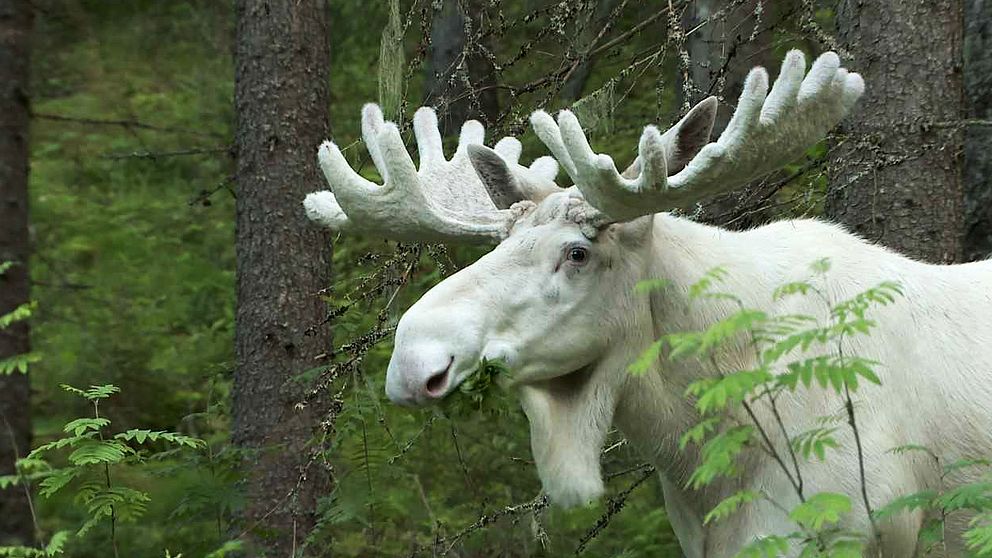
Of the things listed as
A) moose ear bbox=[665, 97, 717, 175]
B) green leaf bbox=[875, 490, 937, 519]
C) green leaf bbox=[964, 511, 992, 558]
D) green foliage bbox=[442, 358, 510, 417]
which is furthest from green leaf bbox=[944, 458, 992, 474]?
green foliage bbox=[442, 358, 510, 417]

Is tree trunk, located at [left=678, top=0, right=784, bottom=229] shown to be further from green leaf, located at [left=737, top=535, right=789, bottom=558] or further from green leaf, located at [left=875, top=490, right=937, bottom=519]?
green leaf, located at [left=737, top=535, right=789, bottom=558]

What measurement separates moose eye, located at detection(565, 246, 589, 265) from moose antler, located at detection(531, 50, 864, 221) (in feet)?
0.55

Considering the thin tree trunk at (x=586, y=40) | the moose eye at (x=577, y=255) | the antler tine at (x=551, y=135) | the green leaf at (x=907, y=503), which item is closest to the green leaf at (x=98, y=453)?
the moose eye at (x=577, y=255)

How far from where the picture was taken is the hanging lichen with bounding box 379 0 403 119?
21.9 ft

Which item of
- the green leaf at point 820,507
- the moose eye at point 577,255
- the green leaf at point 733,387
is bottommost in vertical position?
the green leaf at point 820,507

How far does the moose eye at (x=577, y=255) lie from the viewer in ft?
15.4

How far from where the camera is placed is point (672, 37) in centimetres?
609

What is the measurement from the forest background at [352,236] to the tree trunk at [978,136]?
0.02 meters

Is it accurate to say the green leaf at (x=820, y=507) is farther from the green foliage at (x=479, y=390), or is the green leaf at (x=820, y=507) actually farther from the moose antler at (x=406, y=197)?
the moose antler at (x=406, y=197)

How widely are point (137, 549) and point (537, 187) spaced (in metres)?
6.71

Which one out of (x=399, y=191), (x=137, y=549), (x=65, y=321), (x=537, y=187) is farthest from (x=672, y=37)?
(x=65, y=321)

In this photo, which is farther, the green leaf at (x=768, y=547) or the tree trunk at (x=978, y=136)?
the tree trunk at (x=978, y=136)

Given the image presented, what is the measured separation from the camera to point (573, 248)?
4.70 meters

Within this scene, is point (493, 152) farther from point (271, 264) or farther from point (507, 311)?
point (271, 264)
